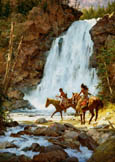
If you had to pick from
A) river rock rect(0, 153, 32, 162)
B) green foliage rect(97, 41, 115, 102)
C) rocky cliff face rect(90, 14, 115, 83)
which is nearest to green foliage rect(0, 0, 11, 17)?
rocky cliff face rect(90, 14, 115, 83)

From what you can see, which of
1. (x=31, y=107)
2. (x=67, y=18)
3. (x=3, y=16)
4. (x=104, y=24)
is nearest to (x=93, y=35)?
(x=104, y=24)

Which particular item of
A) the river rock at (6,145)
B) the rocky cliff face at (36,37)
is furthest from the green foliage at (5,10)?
the river rock at (6,145)

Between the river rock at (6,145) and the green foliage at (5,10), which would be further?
the green foliage at (5,10)

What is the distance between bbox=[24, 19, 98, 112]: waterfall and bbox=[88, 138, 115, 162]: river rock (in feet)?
82.6

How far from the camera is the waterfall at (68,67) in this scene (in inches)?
1228

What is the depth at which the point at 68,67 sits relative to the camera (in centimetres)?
3319

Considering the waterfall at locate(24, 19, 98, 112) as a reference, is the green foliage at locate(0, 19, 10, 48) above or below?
above

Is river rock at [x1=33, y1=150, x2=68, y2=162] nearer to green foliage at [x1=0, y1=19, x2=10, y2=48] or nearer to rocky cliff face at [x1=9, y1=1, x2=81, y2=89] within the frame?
rocky cliff face at [x1=9, y1=1, x2=81, y2=89]

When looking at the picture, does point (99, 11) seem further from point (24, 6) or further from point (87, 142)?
point (87, 142)

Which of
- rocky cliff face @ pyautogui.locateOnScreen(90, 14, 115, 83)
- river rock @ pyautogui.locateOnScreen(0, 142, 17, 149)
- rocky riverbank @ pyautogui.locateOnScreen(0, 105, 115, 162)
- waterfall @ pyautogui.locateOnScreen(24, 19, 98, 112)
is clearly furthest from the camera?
waterfall @ pyautogui.locateOnScreen(24, 19, 98, 112)

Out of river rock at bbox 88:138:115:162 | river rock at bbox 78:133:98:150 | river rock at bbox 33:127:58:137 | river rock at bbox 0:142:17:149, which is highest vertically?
river rock at bbox 88:138:115:162

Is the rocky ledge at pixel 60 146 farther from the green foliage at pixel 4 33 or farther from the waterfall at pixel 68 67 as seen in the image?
the green foliage at pixel 4 33

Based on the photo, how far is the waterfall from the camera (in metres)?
31.2

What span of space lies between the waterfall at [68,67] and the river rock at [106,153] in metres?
25.2
